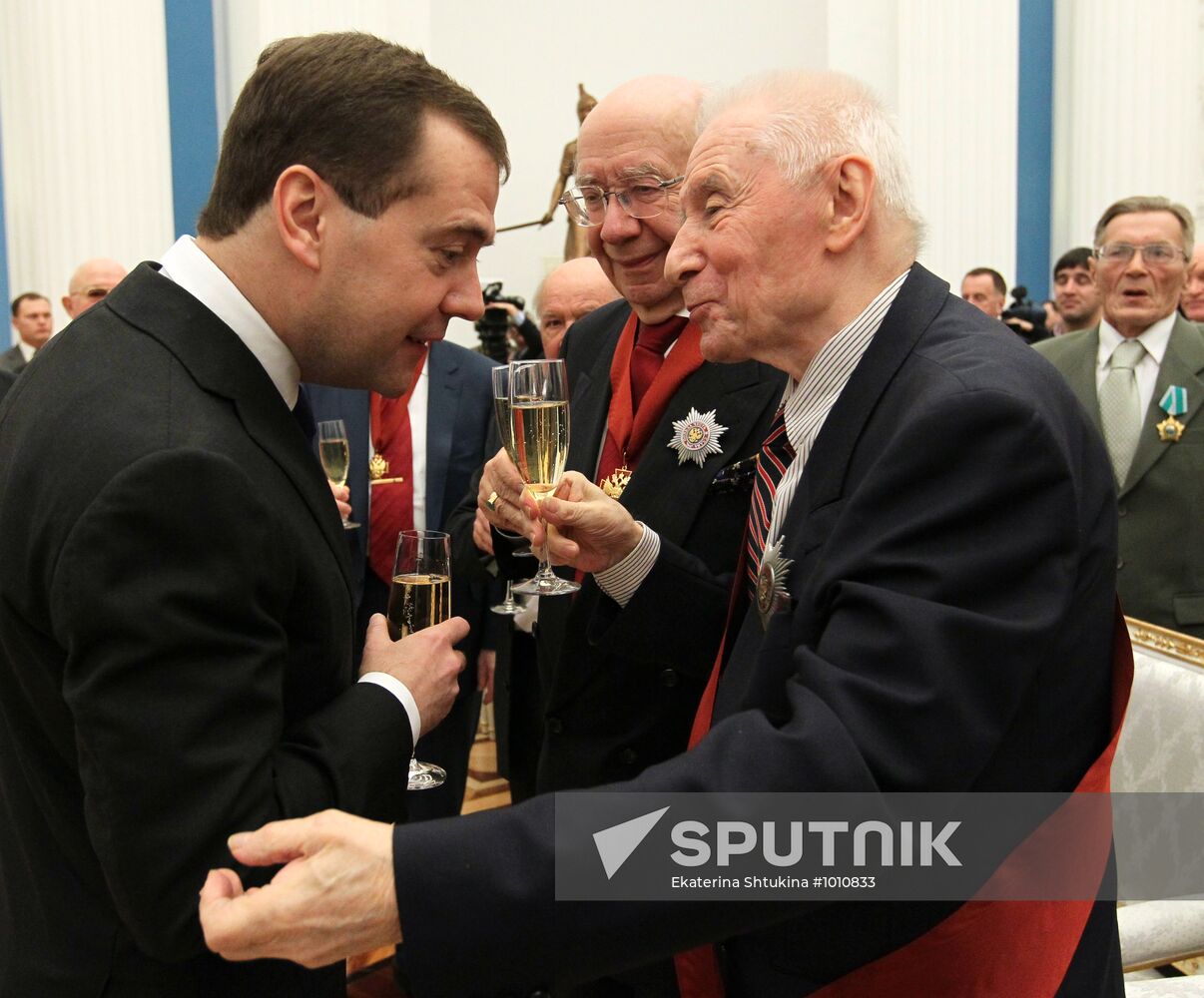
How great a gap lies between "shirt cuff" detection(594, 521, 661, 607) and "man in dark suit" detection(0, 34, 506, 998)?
1.34 ft

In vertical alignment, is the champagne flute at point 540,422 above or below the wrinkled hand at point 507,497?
above

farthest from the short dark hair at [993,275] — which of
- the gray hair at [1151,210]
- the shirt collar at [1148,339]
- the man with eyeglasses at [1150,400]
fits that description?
the shirt collar at [1148,339]

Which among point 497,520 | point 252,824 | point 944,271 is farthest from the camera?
point 944,271

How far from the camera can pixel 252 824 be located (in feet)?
4.04

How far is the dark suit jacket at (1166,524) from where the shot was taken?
386 cm

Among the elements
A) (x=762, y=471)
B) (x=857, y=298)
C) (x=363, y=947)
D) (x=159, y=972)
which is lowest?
(x=159, y=972)

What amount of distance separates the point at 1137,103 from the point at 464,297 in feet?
25.7

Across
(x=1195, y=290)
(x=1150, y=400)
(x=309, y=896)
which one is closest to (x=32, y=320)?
(x=1150, y=400)

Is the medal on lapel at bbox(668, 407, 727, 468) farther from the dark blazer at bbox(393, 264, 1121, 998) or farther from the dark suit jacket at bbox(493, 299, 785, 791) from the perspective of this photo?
the dark blazer at bbox(393, 264, 1121, 998)

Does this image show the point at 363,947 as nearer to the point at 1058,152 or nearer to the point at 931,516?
the point at 931,516

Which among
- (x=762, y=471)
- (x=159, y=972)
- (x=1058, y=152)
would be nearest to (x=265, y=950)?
(x=159, y=972)

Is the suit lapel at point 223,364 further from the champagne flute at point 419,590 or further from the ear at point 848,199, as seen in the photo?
the ear at point 848,199

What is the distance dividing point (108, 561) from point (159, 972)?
505 millimetres

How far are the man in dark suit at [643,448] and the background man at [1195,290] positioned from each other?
3.92m
